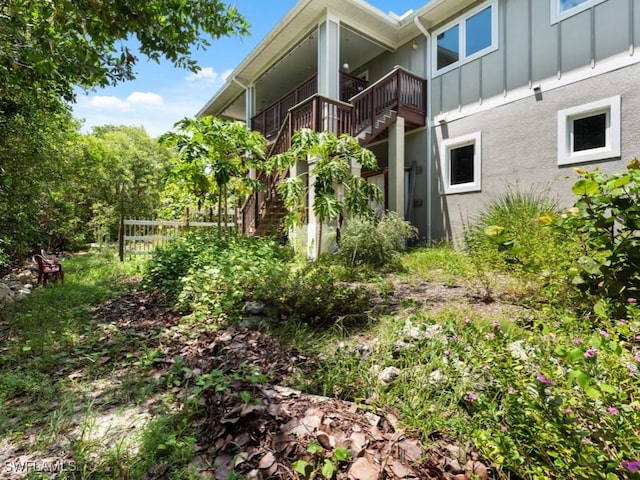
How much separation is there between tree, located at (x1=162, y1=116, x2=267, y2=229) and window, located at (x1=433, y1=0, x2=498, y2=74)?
5050 millimetres

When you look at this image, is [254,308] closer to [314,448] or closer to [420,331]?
[420,331]

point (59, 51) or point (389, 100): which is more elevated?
point (389, 100)

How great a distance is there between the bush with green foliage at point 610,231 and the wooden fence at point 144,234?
7.32 meters

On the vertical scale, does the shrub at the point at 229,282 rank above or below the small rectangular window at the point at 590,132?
below

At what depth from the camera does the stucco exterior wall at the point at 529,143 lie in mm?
5270

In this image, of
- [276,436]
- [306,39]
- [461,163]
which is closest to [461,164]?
[461,163]

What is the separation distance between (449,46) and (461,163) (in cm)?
290

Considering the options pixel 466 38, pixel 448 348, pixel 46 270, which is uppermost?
pixel 466 38

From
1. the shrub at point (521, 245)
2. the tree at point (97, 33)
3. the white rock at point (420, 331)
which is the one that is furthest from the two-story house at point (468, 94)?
the white rock at point (420, 331)

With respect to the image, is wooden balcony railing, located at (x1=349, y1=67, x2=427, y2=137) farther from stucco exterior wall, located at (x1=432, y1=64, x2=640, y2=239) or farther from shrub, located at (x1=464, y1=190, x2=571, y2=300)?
shrub, located at (x1=464, y1=190, x2=571, y2=300)

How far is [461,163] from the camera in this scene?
766 centimetres

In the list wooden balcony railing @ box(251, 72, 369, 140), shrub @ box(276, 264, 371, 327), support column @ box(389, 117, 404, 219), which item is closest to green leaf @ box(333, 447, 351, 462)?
shrub @ box(276, 264, 371, 327)

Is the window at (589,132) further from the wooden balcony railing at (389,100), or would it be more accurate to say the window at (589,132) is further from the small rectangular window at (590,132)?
the wooden balcony railing at (389,100)

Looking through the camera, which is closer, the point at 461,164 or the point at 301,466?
the point at 301,466
